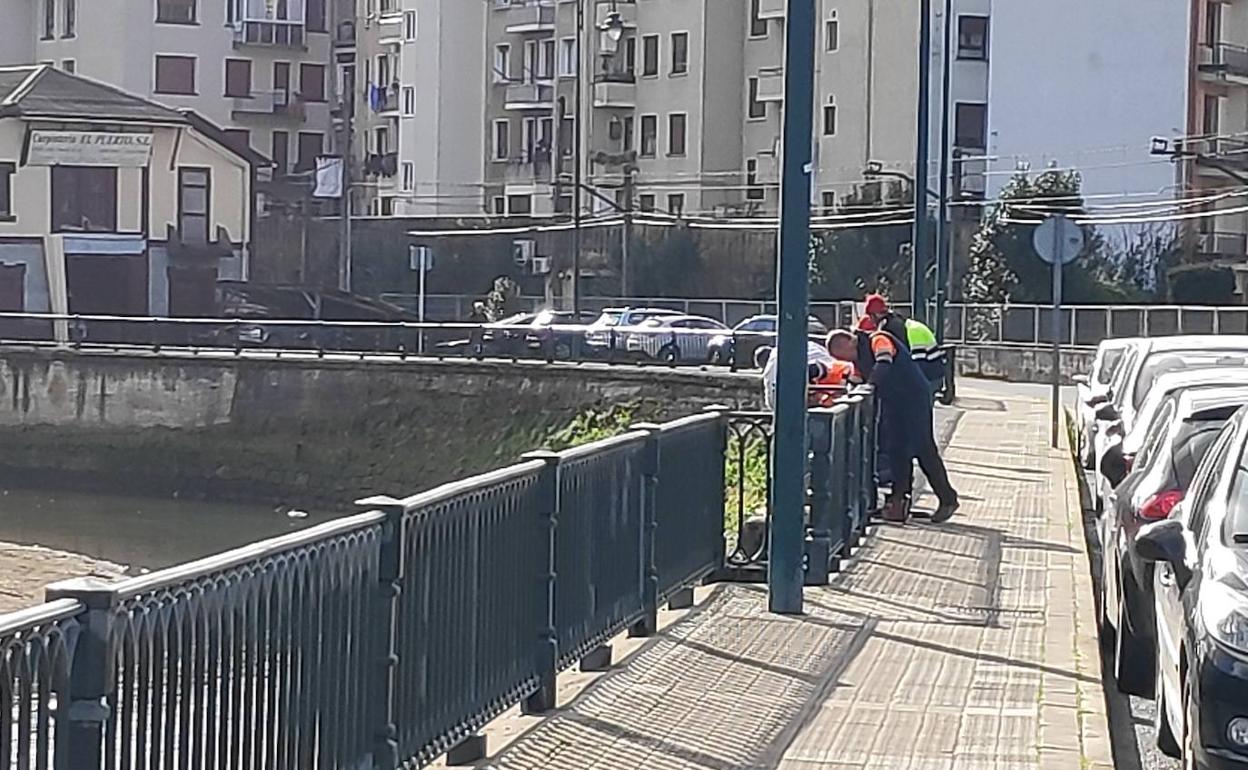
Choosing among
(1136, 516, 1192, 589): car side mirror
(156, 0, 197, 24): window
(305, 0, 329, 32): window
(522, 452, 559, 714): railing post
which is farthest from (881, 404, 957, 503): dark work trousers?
(305, 0, 329, 32): window

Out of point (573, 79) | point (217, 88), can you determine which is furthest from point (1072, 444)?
point (217, 88)

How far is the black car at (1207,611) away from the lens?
7719 mm

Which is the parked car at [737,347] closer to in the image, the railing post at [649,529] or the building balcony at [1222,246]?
the building balcony at [1222,246]

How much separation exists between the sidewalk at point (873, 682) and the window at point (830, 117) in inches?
2309

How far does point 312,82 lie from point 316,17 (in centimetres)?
263

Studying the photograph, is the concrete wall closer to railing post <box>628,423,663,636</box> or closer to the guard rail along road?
railing post <box>628,423,663,636</box>

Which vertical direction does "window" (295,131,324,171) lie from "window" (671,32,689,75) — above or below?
below

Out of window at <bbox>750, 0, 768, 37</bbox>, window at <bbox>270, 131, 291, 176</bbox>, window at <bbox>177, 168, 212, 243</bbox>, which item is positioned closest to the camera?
window at <bbox>177, 168, 212, 243</bbox>

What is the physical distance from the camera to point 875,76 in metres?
74.0

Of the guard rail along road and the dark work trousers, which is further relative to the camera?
the dark work trousers

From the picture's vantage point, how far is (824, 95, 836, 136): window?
7544cm

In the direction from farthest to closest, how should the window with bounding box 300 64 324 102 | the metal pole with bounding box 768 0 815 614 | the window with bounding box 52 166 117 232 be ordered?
the window with bounding box 300 64 324 102, the window with bounding box 52 166 117 232, the metal pole with bounding box 768 0 815 614

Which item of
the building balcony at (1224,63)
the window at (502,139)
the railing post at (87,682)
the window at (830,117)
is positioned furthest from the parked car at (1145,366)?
the window at (502,139)

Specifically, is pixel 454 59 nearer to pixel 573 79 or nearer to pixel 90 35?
pixel 573 79
